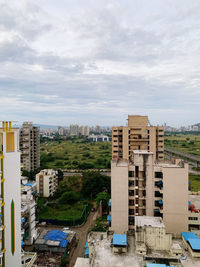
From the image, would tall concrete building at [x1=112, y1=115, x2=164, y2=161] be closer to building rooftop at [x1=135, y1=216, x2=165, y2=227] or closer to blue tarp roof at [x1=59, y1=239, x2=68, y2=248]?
blue tarp roof at [x1=59, y1=239, x2=68, y2=248]

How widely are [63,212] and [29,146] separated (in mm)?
19318

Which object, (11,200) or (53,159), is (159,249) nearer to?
(11,200)

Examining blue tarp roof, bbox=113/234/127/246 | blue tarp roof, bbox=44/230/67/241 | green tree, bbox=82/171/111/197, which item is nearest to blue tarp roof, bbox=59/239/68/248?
blue tarp roof, bbox=44/230/67/241

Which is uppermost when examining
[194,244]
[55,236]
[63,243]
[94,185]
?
[194,244]

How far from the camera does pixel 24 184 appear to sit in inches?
863

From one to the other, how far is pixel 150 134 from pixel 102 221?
38.1 feet

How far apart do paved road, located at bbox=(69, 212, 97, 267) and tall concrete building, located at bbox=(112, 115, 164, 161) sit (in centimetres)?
781

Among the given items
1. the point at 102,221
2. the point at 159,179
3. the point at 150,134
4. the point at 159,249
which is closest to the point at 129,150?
the point at 150,134

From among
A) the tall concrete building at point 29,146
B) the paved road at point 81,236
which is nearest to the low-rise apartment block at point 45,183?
the paved road at point 81,236

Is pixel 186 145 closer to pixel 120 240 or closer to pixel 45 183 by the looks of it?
pixel 45 183

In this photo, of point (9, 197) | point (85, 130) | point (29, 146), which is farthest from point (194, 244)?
point (85, 130)

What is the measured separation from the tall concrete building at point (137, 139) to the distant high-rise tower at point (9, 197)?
17137 mm

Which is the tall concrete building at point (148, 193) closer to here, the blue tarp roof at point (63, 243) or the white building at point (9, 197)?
the blue tarp roof at point (63, 243)

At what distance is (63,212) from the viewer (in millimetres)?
26656
